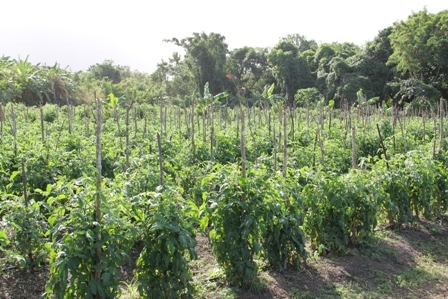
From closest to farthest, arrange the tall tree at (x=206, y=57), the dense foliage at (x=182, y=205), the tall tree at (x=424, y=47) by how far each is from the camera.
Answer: the dense foliage at (x=182, y=205) → the tall tree at (x=424, y=47) → the tall tree at (x=206, y=57)

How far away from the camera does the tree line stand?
2744cm

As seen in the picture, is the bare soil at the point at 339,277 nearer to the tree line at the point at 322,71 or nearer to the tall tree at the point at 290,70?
the tree line at the point at 322,71

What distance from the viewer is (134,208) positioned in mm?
3564

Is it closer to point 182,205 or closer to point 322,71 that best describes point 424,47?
point 322,71

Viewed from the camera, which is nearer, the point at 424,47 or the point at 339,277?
the point at 339,277

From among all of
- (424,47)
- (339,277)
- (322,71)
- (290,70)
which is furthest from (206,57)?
(339,277)

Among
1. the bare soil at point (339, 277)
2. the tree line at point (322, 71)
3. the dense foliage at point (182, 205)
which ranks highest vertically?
the tree line at point (322, 71)

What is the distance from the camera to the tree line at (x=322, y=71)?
27.4 m

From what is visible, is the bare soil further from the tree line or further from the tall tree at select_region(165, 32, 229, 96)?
the tall tree at select_region(165, 32, 229, 96)

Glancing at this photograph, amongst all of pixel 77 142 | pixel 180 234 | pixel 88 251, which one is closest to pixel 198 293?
pixel 180 234

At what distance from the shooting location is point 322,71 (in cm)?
3503

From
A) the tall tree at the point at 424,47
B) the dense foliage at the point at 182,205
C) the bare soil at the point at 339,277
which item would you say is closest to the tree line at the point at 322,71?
the tall tree at the point at 424,47

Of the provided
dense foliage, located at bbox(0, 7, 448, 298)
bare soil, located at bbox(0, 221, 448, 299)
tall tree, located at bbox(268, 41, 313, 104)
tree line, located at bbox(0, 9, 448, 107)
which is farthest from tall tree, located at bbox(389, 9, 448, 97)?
bare soil, located at bbox(0, 221, 448, 299)

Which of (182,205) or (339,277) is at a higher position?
(182,205)
